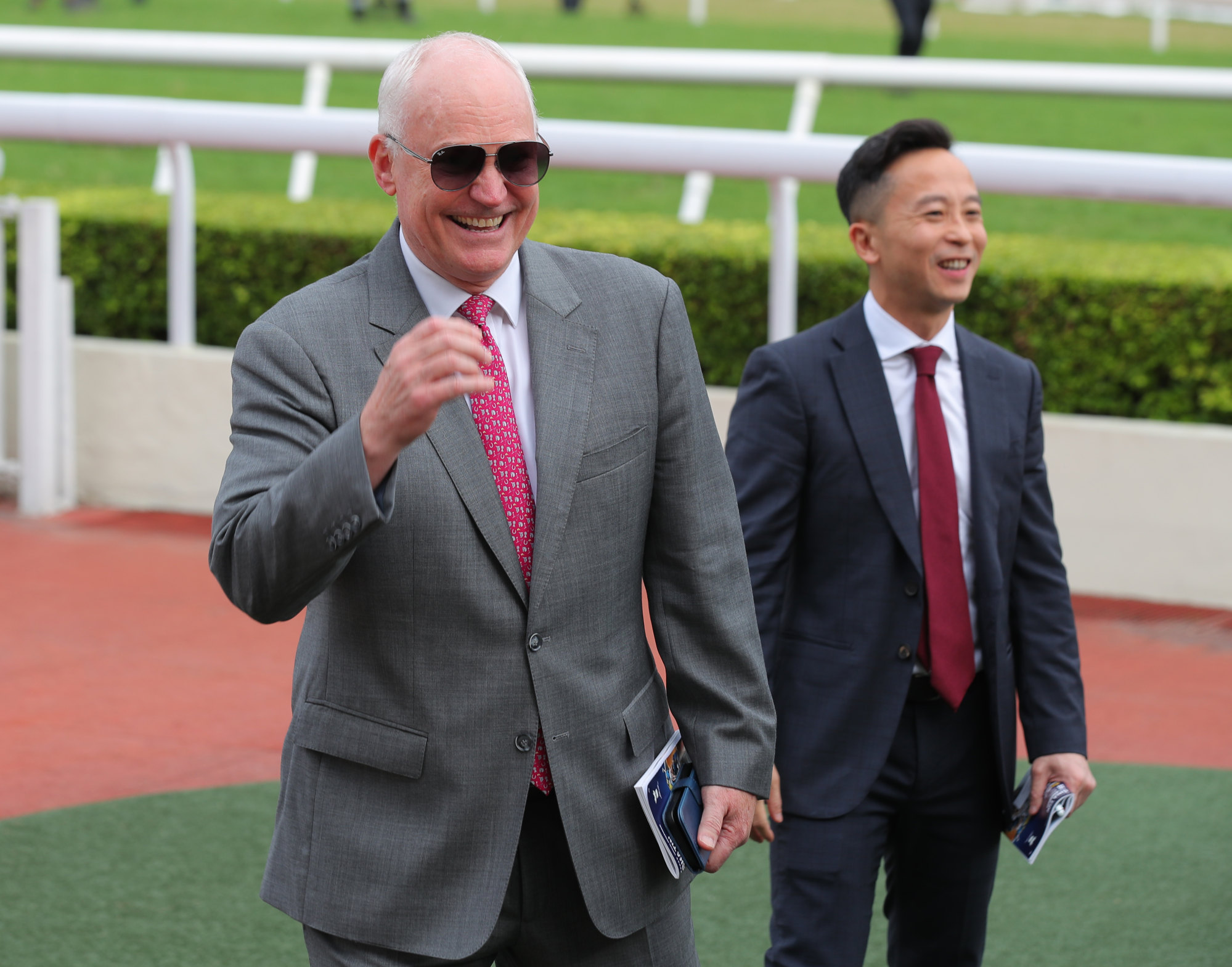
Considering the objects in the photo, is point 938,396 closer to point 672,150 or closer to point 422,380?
point 422,380

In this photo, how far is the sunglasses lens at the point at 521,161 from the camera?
Result: 7.61 feet

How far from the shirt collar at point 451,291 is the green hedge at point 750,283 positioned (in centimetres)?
501

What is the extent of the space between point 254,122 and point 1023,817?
5616mm

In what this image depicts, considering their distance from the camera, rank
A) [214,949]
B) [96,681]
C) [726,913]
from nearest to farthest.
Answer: [214,949]
[726,913]
[96,681]

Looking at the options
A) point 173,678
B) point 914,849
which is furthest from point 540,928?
point 173,678

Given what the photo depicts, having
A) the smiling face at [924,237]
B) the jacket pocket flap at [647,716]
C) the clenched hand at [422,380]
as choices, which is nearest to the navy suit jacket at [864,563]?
the smiling face at [924,237]

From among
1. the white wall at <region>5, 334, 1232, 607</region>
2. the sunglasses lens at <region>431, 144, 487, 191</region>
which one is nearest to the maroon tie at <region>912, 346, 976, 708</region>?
the sunglasses lens at <region>431, 144, 487, 191</region>

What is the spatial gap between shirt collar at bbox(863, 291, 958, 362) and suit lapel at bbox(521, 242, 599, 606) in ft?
3.29

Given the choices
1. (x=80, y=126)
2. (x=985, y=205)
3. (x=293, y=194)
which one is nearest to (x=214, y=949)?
(x=80, y=126)

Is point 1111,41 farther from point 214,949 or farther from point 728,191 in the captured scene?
point 214,949

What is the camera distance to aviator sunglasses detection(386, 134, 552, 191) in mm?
2285

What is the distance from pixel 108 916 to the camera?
4176 mm

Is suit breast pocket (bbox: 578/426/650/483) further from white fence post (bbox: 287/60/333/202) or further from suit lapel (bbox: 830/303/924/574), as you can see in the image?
white fence post (bbox: 287/60/333/202)

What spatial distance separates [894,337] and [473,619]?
1.34 m
